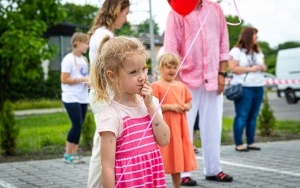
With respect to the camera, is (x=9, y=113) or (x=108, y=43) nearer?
(x=108, y=43)

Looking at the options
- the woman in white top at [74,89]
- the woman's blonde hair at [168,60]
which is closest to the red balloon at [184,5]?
the woman's blonde hair at [168,60]

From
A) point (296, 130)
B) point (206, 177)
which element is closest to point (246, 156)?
point (206, 177)

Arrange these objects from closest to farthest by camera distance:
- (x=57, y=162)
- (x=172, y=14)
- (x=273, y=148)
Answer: (x=172, y=14) → (x=57, y=162) → (x=273, y=148)

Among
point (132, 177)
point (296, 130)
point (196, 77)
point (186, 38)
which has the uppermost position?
point (186, 38)

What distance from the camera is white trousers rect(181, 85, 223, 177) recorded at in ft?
21.4

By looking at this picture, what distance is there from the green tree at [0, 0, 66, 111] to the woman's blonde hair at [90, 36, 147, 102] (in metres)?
20.2

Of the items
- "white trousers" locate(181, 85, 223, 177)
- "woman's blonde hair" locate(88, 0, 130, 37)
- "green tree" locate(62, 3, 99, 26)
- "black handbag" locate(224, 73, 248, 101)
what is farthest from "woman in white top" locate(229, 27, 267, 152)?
"green tree" locate(62, 3, 99, 26)

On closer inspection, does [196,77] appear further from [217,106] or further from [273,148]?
[273,148]

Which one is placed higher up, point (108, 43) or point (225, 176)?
point (108, 43)

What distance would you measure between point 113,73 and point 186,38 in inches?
121

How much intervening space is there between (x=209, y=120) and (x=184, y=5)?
1.94 m

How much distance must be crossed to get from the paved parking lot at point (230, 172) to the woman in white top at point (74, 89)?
34cm

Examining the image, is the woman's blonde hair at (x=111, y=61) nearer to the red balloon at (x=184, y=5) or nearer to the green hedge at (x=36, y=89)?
the red balloon at (x=184, y=5)

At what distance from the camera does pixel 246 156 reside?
8.97 meters
